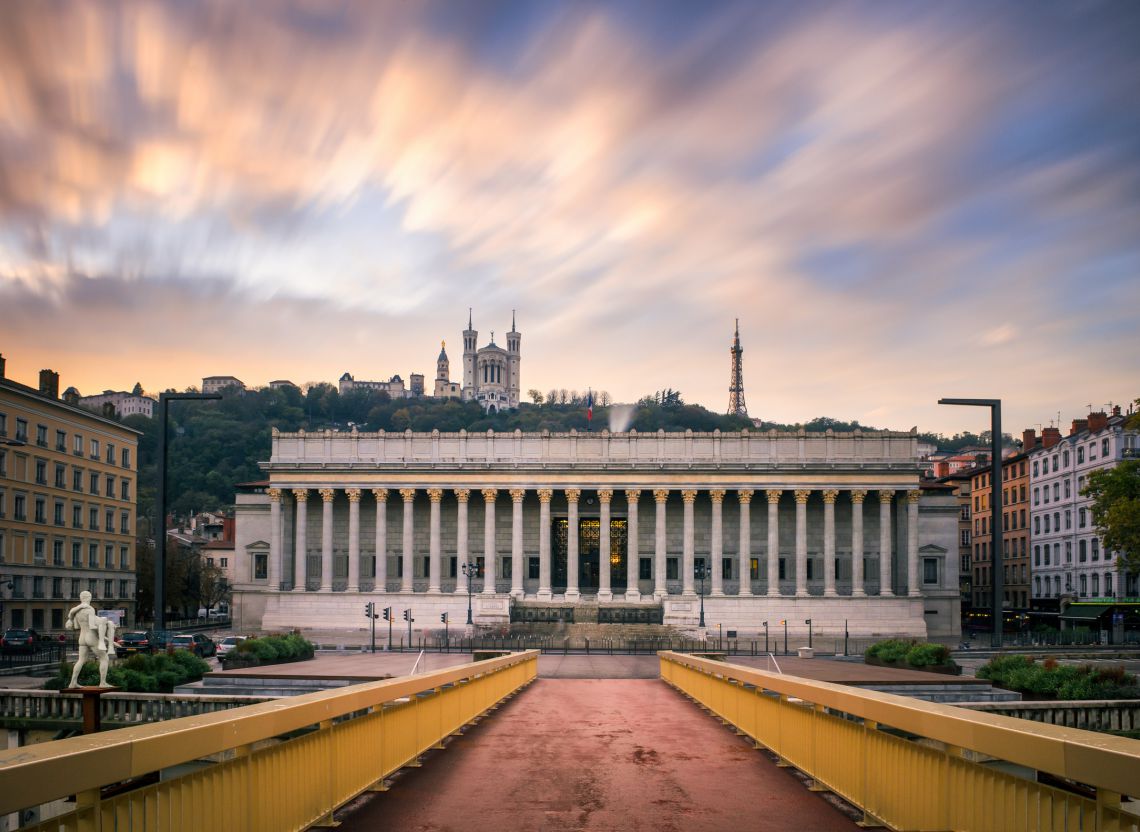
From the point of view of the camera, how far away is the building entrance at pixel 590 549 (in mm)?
97750

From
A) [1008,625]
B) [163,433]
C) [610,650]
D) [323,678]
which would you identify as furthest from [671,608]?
[323,678]

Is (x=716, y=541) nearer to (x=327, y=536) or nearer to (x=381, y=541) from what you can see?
(x=381, y=541)

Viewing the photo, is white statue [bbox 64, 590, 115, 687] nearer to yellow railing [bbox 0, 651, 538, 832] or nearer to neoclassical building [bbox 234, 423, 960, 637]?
yellow railing [bbox 0, 651, 538, 832]

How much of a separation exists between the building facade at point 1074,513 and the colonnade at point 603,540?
14.1m

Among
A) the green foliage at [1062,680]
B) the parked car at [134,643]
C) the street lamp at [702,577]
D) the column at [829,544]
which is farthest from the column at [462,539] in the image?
the green foliage at [1062,680]

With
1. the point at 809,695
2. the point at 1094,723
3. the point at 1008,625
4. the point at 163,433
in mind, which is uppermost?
the point at 163,433

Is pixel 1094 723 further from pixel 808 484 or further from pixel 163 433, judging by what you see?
pixel 808 484

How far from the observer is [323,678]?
28.3 meters

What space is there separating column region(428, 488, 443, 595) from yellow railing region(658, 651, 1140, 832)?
79.0m

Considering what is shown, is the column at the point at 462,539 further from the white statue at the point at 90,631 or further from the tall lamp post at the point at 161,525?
the white statue at the point at 90,631

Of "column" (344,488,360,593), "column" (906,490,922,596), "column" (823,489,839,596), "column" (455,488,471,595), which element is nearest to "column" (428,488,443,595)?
"column" (455,488,471,595)

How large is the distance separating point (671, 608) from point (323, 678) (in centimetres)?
6239

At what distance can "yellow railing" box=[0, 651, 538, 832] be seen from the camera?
18.9ft

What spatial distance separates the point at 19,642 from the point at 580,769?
181 feet
